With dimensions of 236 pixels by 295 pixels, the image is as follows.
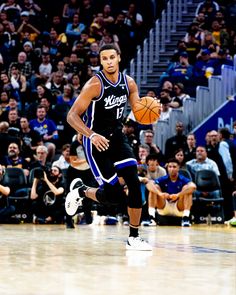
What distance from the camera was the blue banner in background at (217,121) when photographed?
50.5 feet

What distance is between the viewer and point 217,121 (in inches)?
607

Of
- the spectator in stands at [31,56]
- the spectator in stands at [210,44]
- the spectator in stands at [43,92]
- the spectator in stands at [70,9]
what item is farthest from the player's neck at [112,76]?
the spectator in stands at [70,9]

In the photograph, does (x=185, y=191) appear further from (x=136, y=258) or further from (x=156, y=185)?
(x=136, y=258)

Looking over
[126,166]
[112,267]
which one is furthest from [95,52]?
[112,267]

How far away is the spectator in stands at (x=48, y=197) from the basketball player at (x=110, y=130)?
18.6 ft

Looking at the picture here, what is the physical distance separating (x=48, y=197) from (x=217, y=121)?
3982 mm

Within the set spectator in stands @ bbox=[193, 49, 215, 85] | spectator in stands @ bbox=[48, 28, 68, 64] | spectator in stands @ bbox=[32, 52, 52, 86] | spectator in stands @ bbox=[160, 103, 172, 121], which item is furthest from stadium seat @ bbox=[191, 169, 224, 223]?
spectator in stands @ bbox=[48, 28, 68, 64]

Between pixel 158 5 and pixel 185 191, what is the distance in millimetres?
9782

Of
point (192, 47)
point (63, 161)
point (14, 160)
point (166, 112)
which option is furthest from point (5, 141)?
point (192, 47)

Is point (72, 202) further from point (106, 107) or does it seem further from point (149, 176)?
point (149, 176)

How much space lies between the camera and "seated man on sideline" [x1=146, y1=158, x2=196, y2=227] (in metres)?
12.7

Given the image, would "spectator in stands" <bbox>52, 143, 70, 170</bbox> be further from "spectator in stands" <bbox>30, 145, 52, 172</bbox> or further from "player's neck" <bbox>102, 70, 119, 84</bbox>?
"player's neck" <bbox>102, 70, 119, 84</bbox>

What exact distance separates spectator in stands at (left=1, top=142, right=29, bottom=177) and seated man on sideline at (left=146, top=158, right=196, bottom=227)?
7.83 feet

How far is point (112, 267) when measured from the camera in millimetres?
5695
